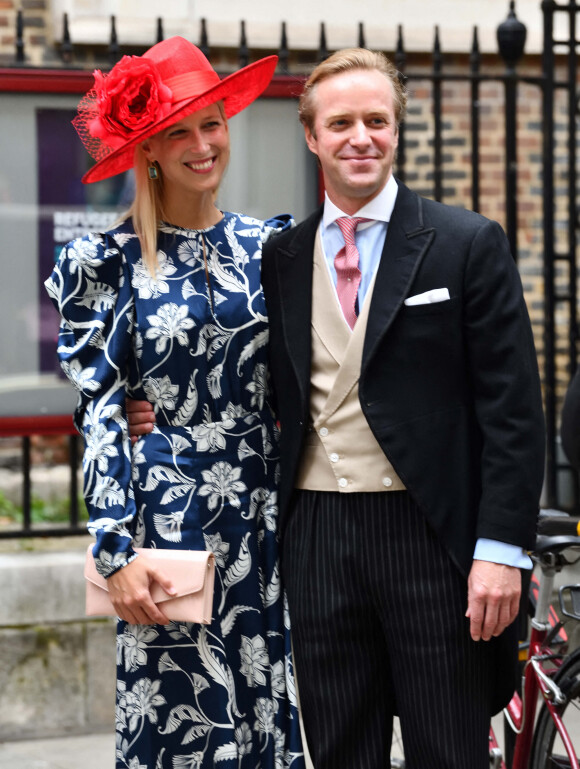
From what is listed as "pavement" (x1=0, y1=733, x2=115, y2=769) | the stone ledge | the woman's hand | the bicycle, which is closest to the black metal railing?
the bicycle

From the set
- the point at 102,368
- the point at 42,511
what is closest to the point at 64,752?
the point at 42,511

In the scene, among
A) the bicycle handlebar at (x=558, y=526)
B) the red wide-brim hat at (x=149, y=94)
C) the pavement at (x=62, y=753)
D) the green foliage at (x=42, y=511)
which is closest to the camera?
the red wide-brim hat at (x=149, y=94)

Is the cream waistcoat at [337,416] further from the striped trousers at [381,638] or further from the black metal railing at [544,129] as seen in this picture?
the black metal railing at [544,129]

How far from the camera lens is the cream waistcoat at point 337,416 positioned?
7.50 ft

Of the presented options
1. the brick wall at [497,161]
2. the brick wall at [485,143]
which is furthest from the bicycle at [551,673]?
the brick wall at [497,161]

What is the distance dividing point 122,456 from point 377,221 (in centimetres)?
73

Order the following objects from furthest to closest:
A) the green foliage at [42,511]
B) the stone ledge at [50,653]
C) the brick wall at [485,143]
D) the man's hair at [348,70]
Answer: the brick wall at [485,143]
the green foliage at [42,511]
the stone ledge at [50,653]
the man's hair at [348,70]

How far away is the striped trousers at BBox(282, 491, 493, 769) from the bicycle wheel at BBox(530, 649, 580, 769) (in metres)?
0.41

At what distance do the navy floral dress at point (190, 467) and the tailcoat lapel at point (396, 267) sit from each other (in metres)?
0.33

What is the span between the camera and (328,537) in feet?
7.63

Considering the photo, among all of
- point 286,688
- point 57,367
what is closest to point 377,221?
point 286,688

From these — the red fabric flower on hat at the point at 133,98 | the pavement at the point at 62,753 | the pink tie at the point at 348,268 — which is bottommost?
the pavement at the point at 62,753

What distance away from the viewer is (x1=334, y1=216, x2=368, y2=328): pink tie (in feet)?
7.70

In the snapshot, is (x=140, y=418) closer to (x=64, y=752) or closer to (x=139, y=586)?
(x=139, y=586)
